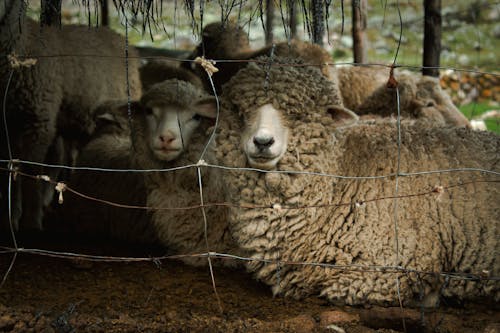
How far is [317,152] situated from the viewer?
3.31 meters

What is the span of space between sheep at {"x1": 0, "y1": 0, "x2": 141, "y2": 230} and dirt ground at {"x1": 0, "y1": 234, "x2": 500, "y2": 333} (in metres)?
1.44

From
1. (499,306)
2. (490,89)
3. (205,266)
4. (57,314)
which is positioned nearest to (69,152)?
(205,266)

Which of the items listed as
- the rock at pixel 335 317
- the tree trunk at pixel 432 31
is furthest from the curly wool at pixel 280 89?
the tree trunk at pixel 432 31

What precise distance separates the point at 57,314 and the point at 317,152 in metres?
1.61

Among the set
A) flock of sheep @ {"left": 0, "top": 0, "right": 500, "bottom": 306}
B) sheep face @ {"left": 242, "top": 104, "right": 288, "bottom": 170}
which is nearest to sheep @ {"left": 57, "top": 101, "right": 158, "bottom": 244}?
flock of sheep @ {"left": 0, "top": 0, "right": 500, "bottom": 306}

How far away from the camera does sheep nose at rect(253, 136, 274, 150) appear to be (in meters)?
3.01

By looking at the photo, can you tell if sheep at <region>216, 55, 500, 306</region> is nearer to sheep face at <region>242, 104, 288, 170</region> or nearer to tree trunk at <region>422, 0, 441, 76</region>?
sheep face at <region>242, 104, 288, 170</region>

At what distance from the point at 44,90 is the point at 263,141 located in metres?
2.79

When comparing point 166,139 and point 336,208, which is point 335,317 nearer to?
point 336,208

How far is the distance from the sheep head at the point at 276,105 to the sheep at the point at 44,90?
1.72 metres

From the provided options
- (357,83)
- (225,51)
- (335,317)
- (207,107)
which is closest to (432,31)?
(357,83)

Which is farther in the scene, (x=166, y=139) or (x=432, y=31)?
(x=432, y=31)

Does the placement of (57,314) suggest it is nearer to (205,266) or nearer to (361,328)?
(205,266)

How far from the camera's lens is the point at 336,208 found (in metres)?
3.38
